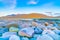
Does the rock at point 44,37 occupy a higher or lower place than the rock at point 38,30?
lower

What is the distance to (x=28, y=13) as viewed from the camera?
107cm

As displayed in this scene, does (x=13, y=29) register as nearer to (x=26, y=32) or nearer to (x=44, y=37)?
(x=26, y=32)

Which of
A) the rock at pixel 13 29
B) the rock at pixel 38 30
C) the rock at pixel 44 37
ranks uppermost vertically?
the rock at pixel 13 29

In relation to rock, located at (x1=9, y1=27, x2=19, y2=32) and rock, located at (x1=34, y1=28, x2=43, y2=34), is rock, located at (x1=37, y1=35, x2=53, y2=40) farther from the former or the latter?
rock, located at (x1=9, y1=27, x2=19, y2=32)

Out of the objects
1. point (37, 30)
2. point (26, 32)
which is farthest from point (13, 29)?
point (37, 30)

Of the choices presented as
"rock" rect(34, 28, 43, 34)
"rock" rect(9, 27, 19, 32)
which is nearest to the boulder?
"rock" rect(34, 28, 43, 34)

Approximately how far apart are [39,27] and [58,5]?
30 centimetres

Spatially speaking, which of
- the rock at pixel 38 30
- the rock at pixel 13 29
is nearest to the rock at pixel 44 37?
the rock at pixel 38 30

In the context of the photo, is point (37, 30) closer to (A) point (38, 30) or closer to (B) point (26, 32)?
(A) point (38, 30)

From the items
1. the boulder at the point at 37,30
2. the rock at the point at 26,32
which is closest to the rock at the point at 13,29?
the rock at the point at 26,32

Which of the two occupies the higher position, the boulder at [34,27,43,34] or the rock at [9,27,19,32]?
the rock at [9,27,19,32]

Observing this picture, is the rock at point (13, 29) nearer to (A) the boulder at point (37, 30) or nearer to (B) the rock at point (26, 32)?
(B) the rock at point (26, 32)

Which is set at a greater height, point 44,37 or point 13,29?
point 13,29

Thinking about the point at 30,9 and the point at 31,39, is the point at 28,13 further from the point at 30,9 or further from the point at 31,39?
the point at 31,39
